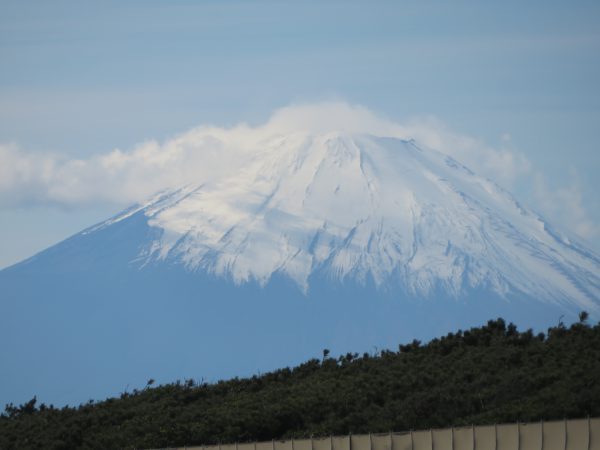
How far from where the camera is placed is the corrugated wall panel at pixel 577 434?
3803cm

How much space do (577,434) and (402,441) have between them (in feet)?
15.2

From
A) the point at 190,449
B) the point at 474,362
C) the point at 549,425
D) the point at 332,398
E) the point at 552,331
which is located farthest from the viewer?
the point at 552,331

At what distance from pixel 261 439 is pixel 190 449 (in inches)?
316

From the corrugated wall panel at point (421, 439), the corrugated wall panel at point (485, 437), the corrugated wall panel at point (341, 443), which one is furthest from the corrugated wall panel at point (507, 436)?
the corrugated wall panel at point (341, 443)

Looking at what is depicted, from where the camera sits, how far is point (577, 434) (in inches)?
1503

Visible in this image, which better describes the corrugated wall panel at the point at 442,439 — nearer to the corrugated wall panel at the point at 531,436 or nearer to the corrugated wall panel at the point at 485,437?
the corrugated wall panel at the point at 485,437

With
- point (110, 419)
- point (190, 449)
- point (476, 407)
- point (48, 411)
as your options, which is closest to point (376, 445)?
point (190, 449)

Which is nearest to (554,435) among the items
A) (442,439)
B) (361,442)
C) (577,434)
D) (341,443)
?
(577,434)

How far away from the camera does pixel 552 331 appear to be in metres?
62.5

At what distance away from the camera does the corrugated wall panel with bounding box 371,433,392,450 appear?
128 feet

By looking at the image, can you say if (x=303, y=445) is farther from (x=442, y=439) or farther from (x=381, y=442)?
(x=442, y=439)

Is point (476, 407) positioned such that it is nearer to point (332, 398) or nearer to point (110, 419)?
point (332, 398)

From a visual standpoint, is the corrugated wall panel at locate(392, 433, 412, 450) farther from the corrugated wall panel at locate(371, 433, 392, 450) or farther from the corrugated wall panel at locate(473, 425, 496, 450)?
the corrugated wall panel at locate(473, 425, 496, 450)

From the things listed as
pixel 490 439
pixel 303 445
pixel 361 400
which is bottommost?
A: pixel 490 439
